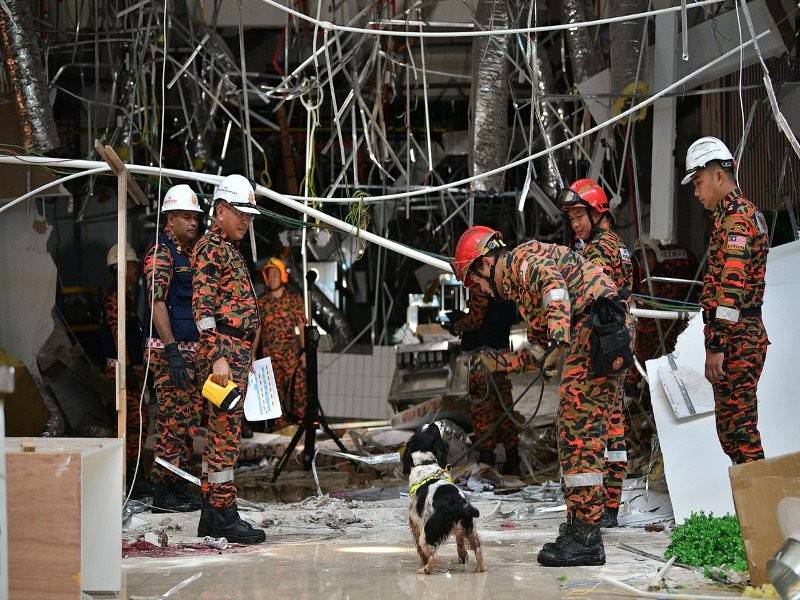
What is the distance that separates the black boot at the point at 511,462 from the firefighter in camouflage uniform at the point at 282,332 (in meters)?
3.59

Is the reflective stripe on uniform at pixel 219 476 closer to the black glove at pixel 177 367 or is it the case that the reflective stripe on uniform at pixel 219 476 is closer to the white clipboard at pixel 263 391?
the black glove at pixel 177 367

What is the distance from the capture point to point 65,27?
994 cm

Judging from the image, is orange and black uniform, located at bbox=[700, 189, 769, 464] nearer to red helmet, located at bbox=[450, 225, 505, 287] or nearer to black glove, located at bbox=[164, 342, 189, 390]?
red helmet, located at bbox=[450, 225, 505, 287]

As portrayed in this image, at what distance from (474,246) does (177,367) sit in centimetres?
282

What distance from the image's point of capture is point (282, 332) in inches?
513

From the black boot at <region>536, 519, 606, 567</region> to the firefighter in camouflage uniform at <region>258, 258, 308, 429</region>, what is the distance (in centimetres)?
738

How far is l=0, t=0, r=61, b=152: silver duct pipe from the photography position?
7969 mm

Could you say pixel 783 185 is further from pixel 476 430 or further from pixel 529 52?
pixel 476 430

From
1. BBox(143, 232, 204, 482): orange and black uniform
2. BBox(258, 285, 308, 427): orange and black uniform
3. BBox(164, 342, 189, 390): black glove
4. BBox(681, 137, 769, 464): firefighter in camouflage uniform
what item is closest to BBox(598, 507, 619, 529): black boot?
BBox(681, 137, 769, 464): firefighter in camouflage uniform

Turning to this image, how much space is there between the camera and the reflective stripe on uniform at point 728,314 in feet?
20.1

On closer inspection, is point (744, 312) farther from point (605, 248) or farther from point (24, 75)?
point (24, 75)

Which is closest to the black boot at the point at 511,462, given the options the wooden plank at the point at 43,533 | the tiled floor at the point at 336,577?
the tiled floor at the point at 336,577

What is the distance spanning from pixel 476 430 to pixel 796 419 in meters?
3.66

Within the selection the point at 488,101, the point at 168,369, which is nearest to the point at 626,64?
the point at 488,101
